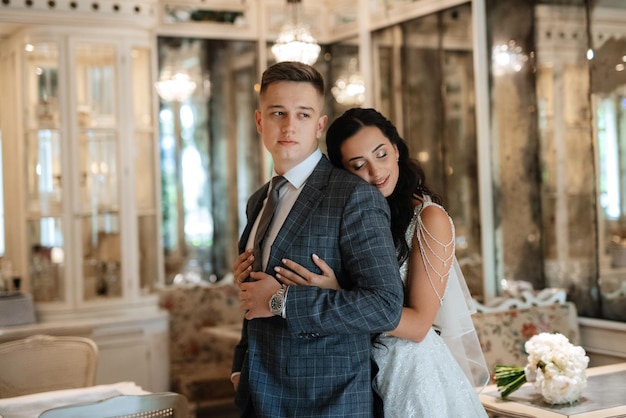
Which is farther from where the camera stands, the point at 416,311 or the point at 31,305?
the point at 31,305

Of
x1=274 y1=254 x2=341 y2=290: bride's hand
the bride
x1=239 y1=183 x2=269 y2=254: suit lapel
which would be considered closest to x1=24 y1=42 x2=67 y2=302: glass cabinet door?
x1=239 y1=183 x2=269 y2=254: suit lapel

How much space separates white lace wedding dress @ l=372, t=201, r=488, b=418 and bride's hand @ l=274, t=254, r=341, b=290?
348 millimetres

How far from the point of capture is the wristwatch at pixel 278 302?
1.91m

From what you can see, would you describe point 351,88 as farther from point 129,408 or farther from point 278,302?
point 278,302

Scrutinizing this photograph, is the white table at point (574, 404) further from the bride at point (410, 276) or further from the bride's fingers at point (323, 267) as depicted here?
the bride's fingers at point (323, 267)

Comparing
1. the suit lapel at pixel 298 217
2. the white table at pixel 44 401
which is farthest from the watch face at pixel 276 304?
the white table at pixel 44 401

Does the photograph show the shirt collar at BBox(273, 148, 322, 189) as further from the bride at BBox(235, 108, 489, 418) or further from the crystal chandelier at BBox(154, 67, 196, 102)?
the crystal chandelier at BBox(154, 67, 196, 102)

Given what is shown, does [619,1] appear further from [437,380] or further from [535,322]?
[437,380]

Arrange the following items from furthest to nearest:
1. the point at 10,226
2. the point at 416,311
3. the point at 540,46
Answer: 1. the point at 10,226
2. the point at 540,46
3. the point at 416,311

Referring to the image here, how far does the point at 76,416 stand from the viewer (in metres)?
2.18

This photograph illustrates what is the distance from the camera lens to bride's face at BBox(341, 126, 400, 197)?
220 centimetres

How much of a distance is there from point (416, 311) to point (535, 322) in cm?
241

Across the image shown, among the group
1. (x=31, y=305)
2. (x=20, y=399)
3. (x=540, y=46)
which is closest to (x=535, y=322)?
(x=540, y=46)

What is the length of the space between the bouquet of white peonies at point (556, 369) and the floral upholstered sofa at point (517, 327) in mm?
1166
